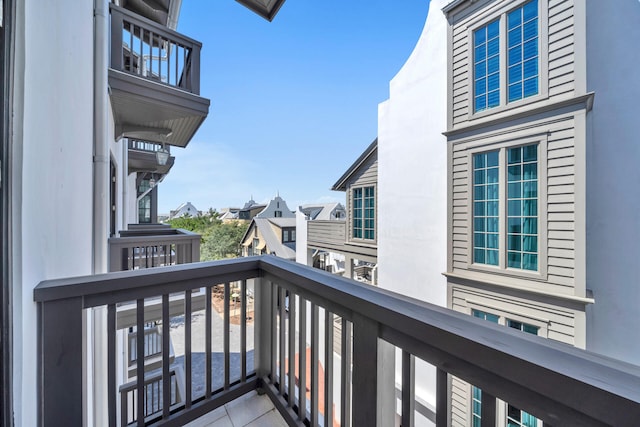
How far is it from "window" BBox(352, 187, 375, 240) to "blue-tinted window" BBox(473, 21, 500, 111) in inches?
120

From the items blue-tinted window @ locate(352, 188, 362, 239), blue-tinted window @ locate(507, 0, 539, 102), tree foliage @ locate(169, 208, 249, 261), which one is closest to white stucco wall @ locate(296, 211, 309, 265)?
blue-tinted window @ locate(352, 188, 362, 239)

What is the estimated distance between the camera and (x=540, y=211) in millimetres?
3557

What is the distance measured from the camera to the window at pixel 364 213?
6.75 metres

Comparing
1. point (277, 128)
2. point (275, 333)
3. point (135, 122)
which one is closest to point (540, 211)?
point (275, 333)

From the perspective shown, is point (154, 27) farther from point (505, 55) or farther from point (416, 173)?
point (505, 55)

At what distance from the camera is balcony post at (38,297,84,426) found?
3.33 ft

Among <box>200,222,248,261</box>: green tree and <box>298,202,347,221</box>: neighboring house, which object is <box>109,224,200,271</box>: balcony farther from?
<box>298,202,347,221</box>: neighboring house

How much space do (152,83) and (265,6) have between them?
1.68 metres

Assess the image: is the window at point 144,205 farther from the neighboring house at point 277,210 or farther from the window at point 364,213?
the neighboring house at point 277,210

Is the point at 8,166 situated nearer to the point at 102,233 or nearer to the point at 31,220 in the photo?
the point at 31,220

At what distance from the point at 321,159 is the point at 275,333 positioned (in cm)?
3036

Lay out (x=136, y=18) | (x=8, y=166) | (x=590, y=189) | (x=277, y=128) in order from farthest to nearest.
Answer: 1. (x=277, y=128)
2. (x=590, y=189)
3. (x=136, y=18)
4. (x=8, y=166)

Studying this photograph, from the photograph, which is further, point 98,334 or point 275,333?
point 98,334

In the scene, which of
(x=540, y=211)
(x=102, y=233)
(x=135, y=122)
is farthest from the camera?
(x=135, y=122)
